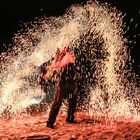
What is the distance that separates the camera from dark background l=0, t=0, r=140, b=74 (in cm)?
1466

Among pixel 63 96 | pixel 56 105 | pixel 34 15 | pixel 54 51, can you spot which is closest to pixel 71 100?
pixel 63 96

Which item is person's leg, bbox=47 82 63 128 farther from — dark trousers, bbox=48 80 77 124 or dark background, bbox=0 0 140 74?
dark background, bbox=0 0 140 74

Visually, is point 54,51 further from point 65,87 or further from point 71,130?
point 71,130

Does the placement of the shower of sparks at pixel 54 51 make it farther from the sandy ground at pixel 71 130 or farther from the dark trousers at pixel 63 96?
the dark trousers at pixel 63 96

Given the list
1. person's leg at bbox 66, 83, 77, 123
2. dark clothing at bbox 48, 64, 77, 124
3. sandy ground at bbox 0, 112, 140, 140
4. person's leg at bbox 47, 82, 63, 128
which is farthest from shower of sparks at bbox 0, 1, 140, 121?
person's leg at bbox 47, 82, 63, 128

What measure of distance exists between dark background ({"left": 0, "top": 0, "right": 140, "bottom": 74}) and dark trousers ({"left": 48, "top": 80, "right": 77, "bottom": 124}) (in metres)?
6.83

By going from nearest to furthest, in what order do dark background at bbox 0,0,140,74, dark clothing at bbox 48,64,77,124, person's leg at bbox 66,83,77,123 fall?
dark clothing at bbox 48,64,77,124, person's leg at bbox 66,83,77,123, dark background at bbox 0,0,140,74

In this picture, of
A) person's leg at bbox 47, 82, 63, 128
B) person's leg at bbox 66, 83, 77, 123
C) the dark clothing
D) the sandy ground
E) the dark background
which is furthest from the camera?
the dark background

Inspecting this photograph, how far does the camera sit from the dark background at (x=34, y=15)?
1466 cm

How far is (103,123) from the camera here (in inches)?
313

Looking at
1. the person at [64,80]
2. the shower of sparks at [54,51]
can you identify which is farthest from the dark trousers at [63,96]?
the shower of sparks at [54,51]

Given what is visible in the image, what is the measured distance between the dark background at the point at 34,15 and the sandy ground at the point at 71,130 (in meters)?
6.72

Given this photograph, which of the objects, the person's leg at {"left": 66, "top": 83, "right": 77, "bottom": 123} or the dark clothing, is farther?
the person's leg at {"left": 66, "top": 83, "right": 77, "bottom": 123}

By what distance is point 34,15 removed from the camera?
14.6m
